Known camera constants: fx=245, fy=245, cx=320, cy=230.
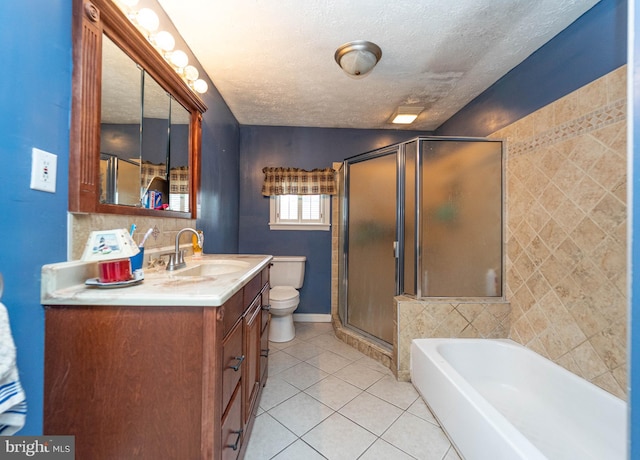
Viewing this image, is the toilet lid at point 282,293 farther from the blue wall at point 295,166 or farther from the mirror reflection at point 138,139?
the mirror reflection at point 138,139

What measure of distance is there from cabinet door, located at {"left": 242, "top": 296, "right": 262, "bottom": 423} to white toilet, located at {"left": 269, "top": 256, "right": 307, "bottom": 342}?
2.88 feet

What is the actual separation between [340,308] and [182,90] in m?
2.30

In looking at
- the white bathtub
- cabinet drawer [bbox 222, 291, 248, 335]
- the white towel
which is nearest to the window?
the white bathtub

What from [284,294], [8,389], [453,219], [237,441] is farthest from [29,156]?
[453,219]

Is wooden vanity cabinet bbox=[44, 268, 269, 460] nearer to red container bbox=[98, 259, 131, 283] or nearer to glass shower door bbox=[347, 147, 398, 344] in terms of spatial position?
red container bbox=[98, 259, 131, 283]

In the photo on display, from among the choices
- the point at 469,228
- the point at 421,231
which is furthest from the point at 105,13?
the point at 469,228

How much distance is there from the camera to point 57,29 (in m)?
0.79

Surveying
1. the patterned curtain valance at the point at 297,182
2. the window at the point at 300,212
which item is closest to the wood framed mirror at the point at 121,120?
the patterned curtain valance at the point at 297,182

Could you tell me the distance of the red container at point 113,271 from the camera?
83 centimetres

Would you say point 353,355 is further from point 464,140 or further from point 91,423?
point 464,140

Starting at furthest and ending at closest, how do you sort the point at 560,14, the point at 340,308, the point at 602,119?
the point at 340,308, the point at 560,14, the point at 602,119

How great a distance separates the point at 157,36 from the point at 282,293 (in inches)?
81.6

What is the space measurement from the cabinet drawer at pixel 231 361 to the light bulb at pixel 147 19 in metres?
1.38

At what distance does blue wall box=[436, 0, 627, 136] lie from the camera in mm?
1224
